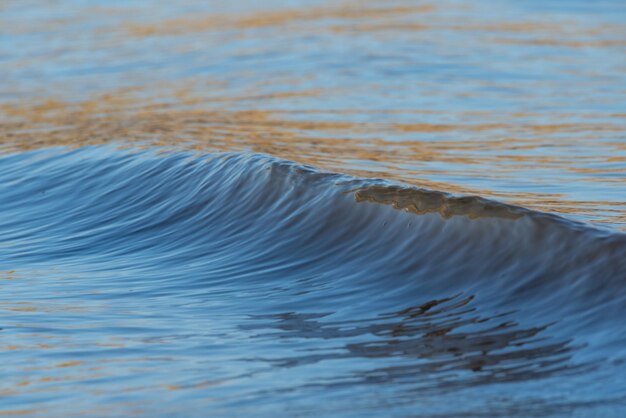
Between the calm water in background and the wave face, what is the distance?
1cm

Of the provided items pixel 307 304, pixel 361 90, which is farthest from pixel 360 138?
pixel 307 304

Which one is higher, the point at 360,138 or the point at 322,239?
the point at 360,138

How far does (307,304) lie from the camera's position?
4766 millimetres

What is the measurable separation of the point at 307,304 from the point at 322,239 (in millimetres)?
926

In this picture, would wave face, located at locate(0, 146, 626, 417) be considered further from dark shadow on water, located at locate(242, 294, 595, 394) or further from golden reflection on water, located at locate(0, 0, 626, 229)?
golden reflection on water, located at locate(0, 0, 626, 229)

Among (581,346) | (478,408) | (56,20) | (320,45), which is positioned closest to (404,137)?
(581,346)

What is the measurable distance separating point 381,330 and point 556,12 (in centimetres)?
1229

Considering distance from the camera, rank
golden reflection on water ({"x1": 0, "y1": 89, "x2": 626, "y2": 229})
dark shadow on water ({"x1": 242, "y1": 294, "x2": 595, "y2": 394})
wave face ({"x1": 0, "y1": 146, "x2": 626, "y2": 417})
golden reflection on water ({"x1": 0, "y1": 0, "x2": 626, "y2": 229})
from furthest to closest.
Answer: golden reflection on water ({"x1": 0, "y1": 0, "x2": 626, "y2": 229}) → golden reflection on water ({"x1": 0, "y1": 89, "x2": 626, "y2": 229}) → dark shadow on water ({"x1": 242, "y1": 294, "x2": 595, "y2": 394}) → wave face ({"x1": 0, "y1": 146, "x2": 626, "y2": 417})

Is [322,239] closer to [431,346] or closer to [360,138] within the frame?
[431,346]

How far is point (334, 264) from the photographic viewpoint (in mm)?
5309

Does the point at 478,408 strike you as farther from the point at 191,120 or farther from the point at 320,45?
the point at 320,45

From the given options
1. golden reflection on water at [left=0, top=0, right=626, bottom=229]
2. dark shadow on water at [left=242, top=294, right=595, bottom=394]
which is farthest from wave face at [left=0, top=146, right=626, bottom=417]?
golden reflection on water at [left=0, top=0, right=626, bottom=229]

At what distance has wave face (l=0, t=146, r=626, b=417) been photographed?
3.60 metres

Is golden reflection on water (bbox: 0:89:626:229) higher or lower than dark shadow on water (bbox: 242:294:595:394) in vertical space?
higher
